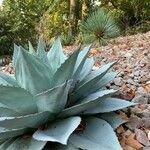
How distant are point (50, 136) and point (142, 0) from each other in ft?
37.9

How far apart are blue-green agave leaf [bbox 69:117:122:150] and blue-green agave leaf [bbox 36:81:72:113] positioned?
0.60 ft

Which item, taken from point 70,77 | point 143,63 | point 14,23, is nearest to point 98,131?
point 70,77

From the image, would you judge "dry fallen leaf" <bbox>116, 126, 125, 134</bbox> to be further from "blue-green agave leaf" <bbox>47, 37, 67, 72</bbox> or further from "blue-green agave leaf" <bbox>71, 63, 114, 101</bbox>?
"blue-green agave leaf" <bbox>47, 37, 67, 72</bbox>

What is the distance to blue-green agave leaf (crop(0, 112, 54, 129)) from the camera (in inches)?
95.0

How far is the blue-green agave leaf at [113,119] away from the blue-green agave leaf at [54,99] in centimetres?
33

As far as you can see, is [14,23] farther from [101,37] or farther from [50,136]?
[50,136]

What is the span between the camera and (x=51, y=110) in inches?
103

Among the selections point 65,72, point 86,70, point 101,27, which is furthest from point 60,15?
point 65,72

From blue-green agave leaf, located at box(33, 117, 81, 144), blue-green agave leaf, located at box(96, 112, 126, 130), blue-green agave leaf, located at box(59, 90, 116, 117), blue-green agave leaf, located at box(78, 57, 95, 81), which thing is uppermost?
blue-green agave leaf, located at box(78, 57, 95, 81)

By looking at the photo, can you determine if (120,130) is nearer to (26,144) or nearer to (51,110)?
(51,110)

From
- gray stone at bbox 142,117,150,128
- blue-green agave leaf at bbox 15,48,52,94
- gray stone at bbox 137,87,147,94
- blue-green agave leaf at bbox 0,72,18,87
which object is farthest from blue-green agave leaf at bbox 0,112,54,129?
gray stone at bbox 137,87,147,94

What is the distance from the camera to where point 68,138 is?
8.46 feet

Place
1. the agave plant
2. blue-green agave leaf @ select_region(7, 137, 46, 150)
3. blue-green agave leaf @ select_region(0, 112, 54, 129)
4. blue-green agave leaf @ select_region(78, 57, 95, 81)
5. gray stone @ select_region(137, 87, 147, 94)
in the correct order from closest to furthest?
blue-green agave leaf @ select_region(0, 112, 54, 129), blue-green agave leaf @ select_region(7, 137, 46, 150), blue-green agave leaf @ select_region(78, 57, 95, 81), gray stone @ select_region(137, 87, 147, 94), the agave plant

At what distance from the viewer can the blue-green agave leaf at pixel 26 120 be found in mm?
2414
